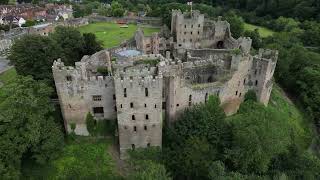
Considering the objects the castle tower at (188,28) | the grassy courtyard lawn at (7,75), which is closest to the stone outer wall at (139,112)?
the grassy courtyard lawn at (7,75)

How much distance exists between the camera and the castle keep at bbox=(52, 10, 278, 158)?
139 feet

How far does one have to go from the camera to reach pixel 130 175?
4250cm

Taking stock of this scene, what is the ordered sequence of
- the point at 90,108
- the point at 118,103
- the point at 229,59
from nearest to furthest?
the point at 118,103, the point at 90,108, the point at 229,59

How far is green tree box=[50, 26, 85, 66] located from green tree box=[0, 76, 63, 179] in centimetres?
1632

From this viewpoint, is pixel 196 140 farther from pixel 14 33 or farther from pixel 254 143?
pixel 14 33

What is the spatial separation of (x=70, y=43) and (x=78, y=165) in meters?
26.7

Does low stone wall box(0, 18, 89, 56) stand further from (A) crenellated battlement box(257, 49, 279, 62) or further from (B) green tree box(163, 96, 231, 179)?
(A) crenellated battlement box(257, 49, 279, 62)

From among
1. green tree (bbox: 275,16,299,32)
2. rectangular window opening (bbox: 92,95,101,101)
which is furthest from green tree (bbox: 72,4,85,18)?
rectangular window opening (bbox: 92,95,101,101)

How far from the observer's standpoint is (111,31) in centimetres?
9950

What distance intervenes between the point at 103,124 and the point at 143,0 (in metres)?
112

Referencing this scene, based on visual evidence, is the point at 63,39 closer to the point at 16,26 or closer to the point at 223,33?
the point at 223,33

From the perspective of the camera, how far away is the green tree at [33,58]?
5416cm

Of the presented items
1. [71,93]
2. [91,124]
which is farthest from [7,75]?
[91,124]

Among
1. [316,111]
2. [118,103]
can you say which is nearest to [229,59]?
[118,103]
